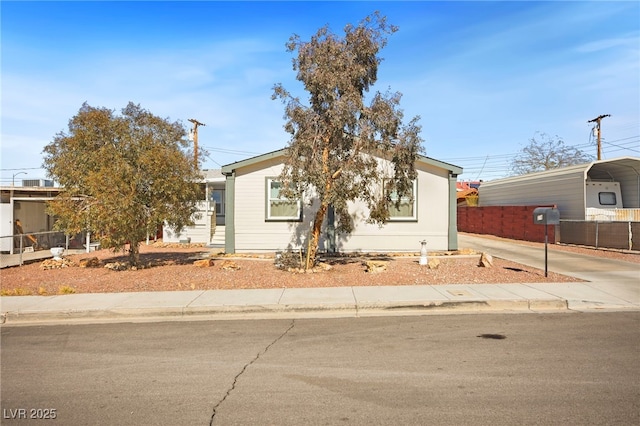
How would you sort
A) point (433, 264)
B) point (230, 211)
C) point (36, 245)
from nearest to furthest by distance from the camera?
point (433, 264)
point (230, 211)
point (36, 245)

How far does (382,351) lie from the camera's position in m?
6.13

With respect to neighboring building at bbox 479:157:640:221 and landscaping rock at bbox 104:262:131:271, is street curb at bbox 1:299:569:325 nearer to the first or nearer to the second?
landscaping rock at bbox 104:262:131:271

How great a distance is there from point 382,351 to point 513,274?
7590 millimetres

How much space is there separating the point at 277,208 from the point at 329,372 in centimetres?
1196

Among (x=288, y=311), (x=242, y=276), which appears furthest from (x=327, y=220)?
(x=288, y=311)

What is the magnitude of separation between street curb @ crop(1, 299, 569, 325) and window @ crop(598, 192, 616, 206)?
1552 centimetres

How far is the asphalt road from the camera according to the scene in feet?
13.9

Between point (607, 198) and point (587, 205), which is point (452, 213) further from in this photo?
point (607, 198)

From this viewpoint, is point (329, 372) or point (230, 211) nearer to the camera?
point (329, 372)

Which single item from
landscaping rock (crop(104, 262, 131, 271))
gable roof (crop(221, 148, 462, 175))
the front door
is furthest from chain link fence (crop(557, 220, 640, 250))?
landscaping rock (crop(104, 262, 131, 271))

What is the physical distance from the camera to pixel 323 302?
357 inches

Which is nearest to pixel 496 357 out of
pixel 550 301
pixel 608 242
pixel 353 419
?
pixel 353 419

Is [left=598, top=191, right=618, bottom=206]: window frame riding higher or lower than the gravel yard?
higher

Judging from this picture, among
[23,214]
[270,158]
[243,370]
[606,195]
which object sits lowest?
[243,370]
